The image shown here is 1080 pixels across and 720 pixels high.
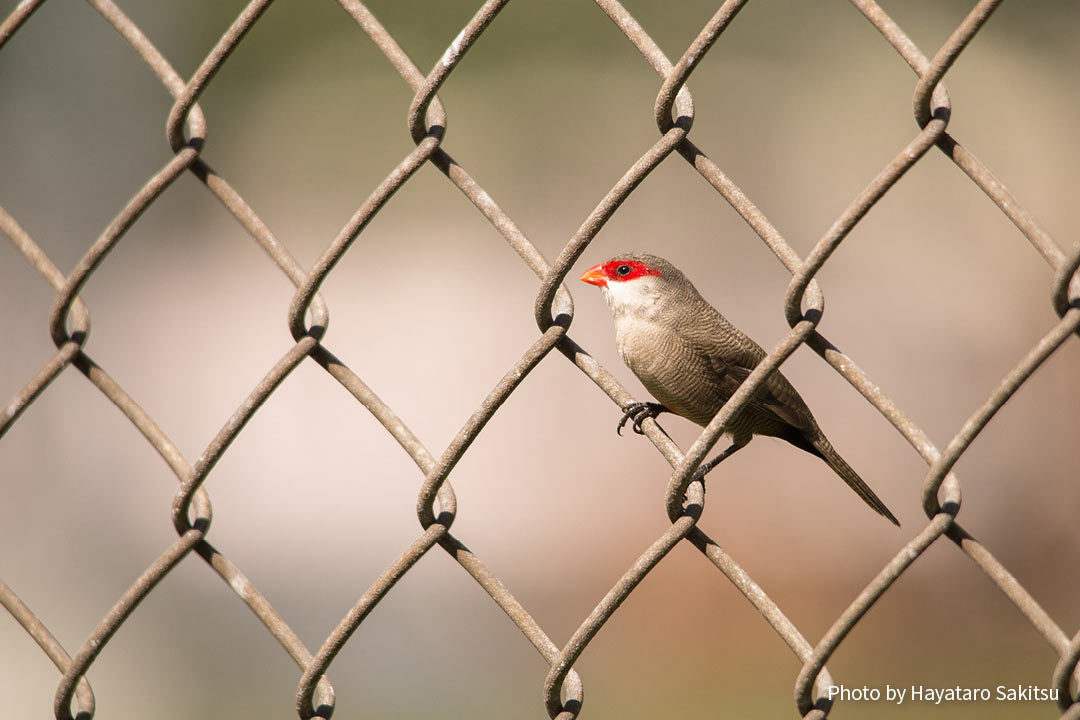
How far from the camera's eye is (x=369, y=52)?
9.52m

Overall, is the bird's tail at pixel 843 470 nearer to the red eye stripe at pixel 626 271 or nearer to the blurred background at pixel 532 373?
the red eye stripe at pixel 626 271

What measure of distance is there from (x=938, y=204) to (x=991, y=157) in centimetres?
57

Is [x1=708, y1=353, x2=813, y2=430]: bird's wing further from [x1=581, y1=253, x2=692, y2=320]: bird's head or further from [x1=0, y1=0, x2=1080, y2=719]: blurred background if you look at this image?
[x1=0, y1=0, x2=1080, y2=719]: blurred background

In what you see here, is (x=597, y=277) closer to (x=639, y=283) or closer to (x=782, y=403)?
(x=639, y=283)

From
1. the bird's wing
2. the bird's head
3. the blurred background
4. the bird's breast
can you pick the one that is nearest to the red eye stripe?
the bird's head

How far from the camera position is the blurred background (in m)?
6.11

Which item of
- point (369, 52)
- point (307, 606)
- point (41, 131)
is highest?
point (41, 131)

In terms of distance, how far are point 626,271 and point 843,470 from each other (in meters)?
0.92

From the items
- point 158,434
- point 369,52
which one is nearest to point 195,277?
point 369,52

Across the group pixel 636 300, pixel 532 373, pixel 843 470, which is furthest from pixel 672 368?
pixel 532 373

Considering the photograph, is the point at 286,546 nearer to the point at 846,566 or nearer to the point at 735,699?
the point at 735,699

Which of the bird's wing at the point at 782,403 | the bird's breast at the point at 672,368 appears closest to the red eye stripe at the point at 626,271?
the bird's breast at the point at 672,368

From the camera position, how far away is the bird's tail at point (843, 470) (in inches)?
91.4

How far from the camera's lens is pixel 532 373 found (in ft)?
25.6
